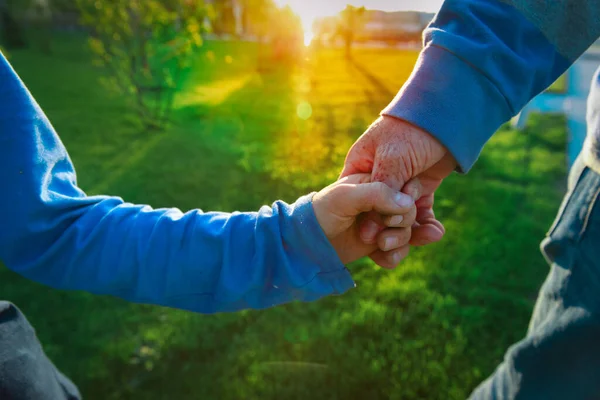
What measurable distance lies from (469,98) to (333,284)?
2.06 ft

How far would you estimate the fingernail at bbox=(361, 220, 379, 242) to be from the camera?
1390 millimetres

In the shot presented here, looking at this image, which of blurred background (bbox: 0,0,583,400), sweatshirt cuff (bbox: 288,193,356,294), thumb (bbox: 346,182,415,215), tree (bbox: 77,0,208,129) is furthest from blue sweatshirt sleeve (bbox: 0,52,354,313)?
tree (bbox: 77,0,208,129)

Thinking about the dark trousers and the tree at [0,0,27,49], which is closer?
the dark trousers

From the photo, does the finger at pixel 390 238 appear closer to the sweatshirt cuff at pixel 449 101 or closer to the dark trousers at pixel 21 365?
the sweatshirt cuff at pixel 449 101

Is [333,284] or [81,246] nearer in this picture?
[81,246]

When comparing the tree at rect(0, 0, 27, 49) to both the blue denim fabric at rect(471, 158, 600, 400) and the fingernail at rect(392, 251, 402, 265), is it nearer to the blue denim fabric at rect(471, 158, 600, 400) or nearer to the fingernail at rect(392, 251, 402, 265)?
the fingernail at rect(392, 251, 402, 265)

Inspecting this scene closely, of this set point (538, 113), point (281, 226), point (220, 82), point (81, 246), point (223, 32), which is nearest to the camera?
point (81, 246)

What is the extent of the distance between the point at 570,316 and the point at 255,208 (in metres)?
3.11

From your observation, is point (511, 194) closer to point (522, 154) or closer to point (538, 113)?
point (522, 154)

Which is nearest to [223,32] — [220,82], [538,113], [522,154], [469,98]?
[220,82]

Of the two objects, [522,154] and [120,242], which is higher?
[120,242]

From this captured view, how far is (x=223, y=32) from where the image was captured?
17.4 metres

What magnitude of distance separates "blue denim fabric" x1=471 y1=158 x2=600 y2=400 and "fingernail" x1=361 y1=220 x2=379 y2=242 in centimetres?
59

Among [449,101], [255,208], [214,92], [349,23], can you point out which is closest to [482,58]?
[449,101]
